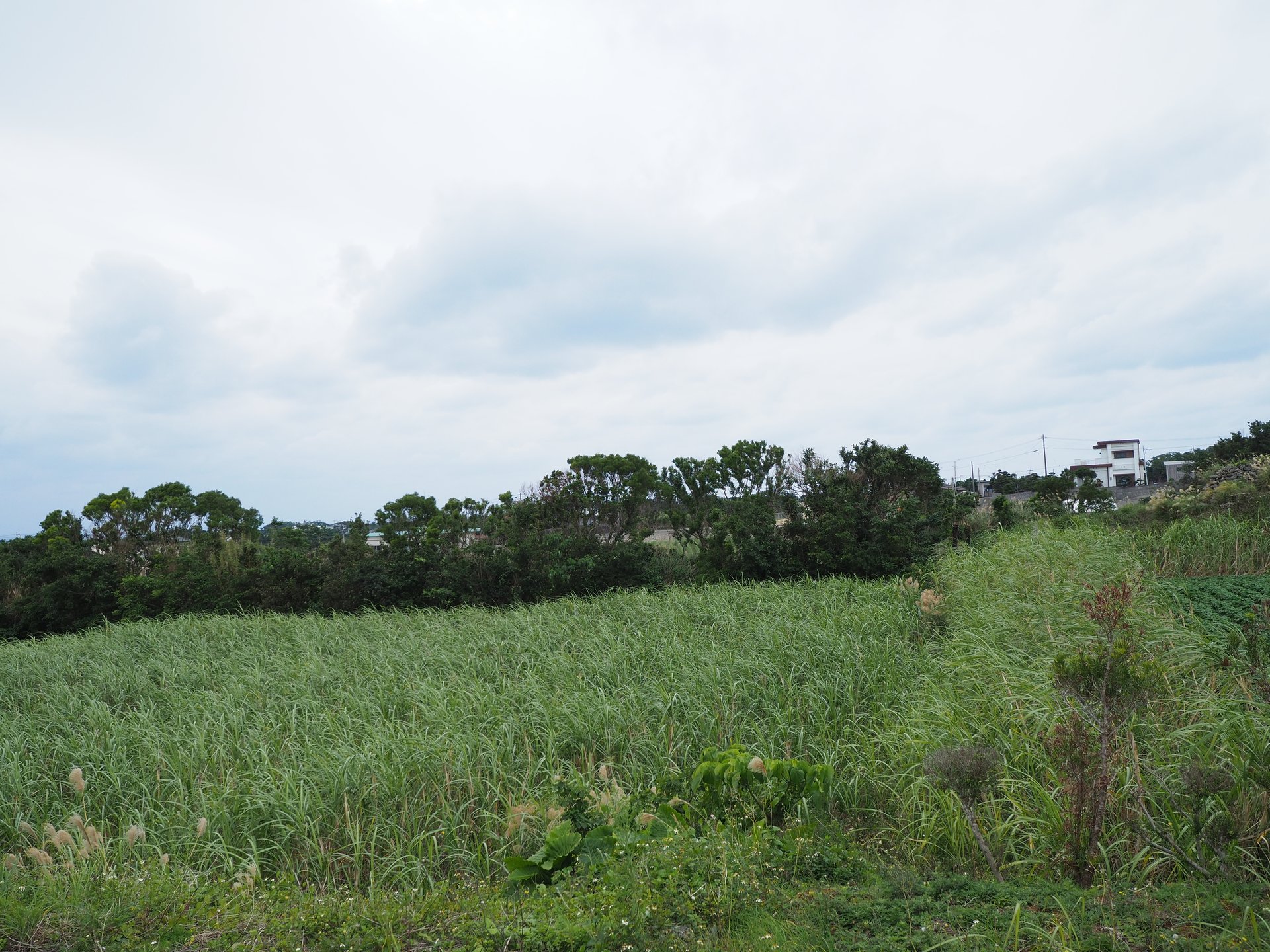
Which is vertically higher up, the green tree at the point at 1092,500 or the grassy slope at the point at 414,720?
the green tree at the point at 1092,500

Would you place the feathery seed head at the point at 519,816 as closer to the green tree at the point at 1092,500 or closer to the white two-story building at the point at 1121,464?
the green tree at the point at 1092,500

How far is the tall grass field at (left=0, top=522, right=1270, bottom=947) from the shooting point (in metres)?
3.16

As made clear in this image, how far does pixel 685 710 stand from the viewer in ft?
14.4

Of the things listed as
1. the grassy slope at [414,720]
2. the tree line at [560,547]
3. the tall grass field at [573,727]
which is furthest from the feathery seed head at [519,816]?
the tree line at [560,547]

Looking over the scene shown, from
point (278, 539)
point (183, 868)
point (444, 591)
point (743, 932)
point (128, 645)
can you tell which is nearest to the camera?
point (743, 932)

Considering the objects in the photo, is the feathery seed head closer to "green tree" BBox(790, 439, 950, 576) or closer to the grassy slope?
the grassy slope

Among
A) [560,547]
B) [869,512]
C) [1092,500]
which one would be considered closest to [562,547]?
[560,547]

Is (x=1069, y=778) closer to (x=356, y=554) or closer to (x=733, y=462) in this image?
(x=733, y=462)

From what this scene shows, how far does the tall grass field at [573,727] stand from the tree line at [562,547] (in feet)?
10.3

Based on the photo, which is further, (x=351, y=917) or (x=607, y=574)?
(x=607, y=574)

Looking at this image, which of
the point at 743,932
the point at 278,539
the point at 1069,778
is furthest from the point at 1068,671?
the point at 278,539

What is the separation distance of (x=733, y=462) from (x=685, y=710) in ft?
23.9

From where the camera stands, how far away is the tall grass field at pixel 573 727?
316 cm

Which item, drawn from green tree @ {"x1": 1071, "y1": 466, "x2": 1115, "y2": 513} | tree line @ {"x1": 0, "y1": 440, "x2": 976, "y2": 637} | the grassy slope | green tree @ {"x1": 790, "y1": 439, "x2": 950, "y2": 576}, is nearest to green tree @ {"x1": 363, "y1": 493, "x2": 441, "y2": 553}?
tree line @ {"x1": 0, "y1": 440, "x2": 976, "y2": 637}
